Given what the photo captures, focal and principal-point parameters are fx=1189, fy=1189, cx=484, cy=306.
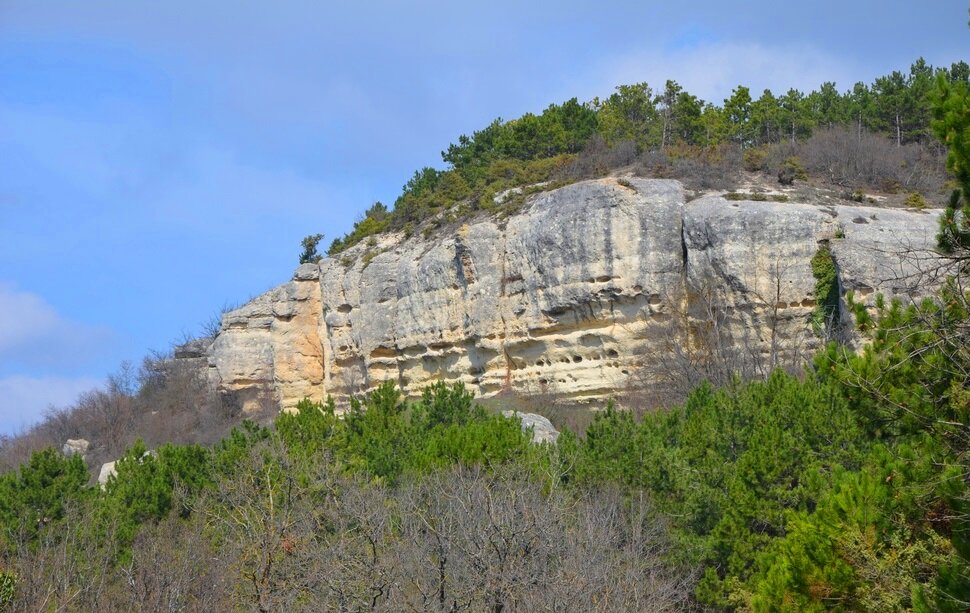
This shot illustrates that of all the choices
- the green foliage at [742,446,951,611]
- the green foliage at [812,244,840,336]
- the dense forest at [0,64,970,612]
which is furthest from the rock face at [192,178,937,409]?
the green foliage at [742,446,951,611]

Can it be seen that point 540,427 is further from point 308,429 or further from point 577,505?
point 577,505

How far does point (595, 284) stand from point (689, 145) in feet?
40.1

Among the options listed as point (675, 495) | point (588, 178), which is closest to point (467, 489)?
point (675, 495)

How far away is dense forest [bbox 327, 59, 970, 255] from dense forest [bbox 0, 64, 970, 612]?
51.3 ft

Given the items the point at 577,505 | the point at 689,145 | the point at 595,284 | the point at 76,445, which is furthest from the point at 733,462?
the point at 76,445

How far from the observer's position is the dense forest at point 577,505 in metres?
11.2

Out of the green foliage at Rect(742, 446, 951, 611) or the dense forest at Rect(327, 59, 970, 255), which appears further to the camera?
the dense forest at Rect(327, 59, 970, 255)

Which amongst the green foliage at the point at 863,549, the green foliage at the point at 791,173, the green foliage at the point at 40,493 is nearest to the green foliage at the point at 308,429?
the green foliage at the point at 40,493

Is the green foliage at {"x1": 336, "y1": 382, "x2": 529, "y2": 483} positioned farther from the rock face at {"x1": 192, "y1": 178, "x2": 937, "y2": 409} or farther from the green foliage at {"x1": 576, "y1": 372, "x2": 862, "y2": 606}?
the rock face at {"x1": 192, "y1": 178, "x2": 937, "y2": 409}

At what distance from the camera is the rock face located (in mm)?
33094

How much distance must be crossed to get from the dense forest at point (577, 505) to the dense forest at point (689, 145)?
1565cm

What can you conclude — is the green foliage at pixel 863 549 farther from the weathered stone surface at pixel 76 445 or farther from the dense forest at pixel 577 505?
the weathered stone surface at pixel 76 445

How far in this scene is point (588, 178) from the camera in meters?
40.1

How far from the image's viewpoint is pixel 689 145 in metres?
45.3
